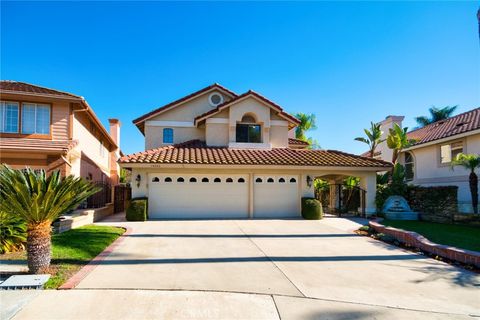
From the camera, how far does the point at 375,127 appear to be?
24828mm

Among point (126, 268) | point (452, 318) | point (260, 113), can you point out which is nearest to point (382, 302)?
point (452, 318)

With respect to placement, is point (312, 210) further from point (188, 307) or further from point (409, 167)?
point (409, 167)

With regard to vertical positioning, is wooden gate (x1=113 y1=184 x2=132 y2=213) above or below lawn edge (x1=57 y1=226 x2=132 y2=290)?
above

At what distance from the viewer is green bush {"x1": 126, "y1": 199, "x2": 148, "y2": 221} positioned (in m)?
15.6

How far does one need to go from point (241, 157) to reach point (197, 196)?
3.25 m

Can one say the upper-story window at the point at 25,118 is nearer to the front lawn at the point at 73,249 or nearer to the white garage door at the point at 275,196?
the front lawn at the point at 73,249

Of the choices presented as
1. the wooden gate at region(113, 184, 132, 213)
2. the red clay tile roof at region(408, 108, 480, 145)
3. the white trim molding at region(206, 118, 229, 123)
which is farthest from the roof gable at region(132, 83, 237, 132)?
the red clay tile roof at region(408, 108, 480, 145)

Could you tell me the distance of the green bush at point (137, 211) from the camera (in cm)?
1562

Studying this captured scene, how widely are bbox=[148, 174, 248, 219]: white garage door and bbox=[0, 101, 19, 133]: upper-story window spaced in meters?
7.01

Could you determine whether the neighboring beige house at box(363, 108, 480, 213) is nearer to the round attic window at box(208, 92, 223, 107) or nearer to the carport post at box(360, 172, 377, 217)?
the carport post at box(360, 172, 377, 217)

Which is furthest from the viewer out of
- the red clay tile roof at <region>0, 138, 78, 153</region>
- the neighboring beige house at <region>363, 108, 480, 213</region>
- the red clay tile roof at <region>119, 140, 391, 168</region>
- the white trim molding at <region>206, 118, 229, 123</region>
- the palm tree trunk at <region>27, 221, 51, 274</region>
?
the white trim molding at <region>206, 118, 229, 123</region>

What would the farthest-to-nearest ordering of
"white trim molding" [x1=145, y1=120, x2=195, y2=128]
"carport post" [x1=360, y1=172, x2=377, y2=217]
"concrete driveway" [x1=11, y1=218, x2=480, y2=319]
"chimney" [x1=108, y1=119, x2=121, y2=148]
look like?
"chimney" [x1=108, y1=119, x2=121, y2=148], "white trim molding" [x1=145, y1=120, x2=195, y2=128], "carport post" [x1=360, y1=172, x2=377, y2=217], "concrete driveway" [x1=11, y1=218, x2=480, y2=319]

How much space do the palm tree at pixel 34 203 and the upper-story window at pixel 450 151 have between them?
21872mm

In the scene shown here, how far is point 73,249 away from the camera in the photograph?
8719mm
